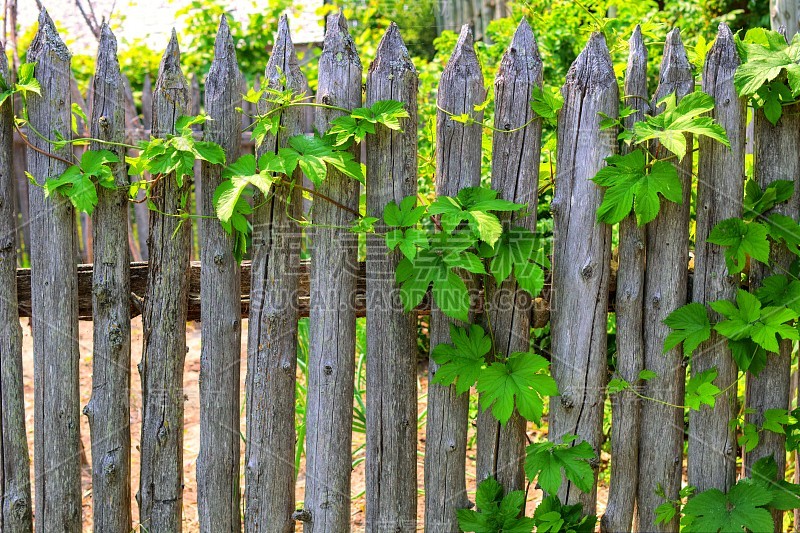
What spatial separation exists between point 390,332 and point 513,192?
0.60 meters

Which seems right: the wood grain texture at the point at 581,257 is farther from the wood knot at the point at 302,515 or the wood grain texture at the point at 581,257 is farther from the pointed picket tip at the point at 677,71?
the wood knot at the point at 302,515

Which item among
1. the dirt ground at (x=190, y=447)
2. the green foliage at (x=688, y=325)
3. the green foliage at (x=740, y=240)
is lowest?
the dirt ground at (x=190, y=447)

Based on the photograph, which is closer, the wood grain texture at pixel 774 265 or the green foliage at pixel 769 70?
the green foliage at pixel 769 70

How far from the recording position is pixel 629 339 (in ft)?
8.39

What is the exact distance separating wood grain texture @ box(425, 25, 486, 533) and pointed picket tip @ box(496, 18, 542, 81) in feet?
0.32

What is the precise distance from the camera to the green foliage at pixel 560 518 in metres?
2.53

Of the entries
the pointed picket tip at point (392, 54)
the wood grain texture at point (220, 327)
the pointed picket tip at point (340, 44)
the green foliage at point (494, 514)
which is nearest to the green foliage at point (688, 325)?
the green foliage at point (494, 514)

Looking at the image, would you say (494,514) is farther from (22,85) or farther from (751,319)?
(22,85)

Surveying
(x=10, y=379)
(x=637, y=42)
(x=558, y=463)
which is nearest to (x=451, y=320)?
(x=558, y=463)

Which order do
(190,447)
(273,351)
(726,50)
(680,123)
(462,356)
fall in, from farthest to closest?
(190,447)
(273,351)
(462,356)
(726,50)
(680,123)

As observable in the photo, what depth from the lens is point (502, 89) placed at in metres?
2.45

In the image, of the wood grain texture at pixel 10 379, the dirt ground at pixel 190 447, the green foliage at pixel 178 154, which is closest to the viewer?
the green foliage at pixel 178 154

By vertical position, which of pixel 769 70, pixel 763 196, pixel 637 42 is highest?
pixel 637 42

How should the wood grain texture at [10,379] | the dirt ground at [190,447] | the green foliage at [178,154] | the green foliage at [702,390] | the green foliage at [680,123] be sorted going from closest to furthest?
the green foliage at [680,123] < the green foliage at [178,154] < the green foliage at [702,390] < the wood grain texture at [10,379] < the dirt ground at [190,447]
